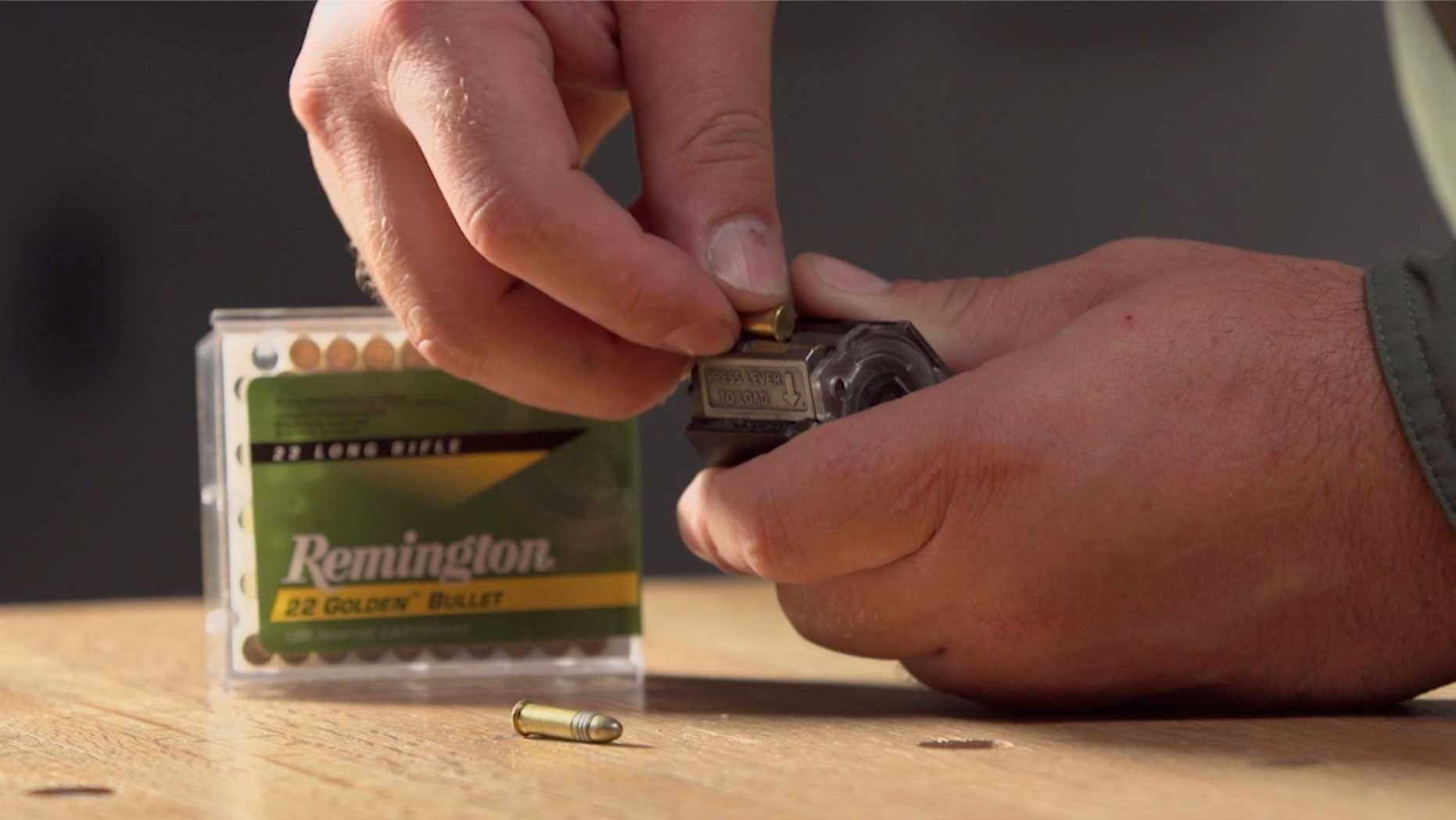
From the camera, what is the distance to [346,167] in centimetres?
99

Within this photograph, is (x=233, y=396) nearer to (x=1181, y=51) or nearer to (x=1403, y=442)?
(x=1403, y=442)

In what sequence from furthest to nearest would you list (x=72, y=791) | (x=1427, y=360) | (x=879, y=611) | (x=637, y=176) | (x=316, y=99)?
(x=637, y=176) < (x=316, y=99) < (x=879, y=611) < (x=1427, y=360) < (x=72, y=791)

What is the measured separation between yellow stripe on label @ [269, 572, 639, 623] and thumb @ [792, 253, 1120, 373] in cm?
22

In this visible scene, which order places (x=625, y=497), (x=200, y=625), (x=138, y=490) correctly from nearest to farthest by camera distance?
(x=625, y=497), (x=200, y=625), (x=138, y=490)

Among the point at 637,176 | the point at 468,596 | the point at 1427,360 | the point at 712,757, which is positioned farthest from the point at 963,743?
the point at 637,176

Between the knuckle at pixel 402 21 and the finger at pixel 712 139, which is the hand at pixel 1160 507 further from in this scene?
the knuckle at pixel 402 21

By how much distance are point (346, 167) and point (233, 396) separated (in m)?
0.15

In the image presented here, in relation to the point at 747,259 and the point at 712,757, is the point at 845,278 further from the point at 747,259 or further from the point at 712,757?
the point at 712,757

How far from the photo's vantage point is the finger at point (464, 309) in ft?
3.14

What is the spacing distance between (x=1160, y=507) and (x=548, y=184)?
0.34 m

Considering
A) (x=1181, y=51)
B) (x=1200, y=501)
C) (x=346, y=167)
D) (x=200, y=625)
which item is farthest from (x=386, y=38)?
(x=1181, y=51)

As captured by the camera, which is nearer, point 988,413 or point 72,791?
point 72,791

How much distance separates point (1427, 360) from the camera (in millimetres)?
768

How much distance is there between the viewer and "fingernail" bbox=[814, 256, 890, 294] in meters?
0.93
